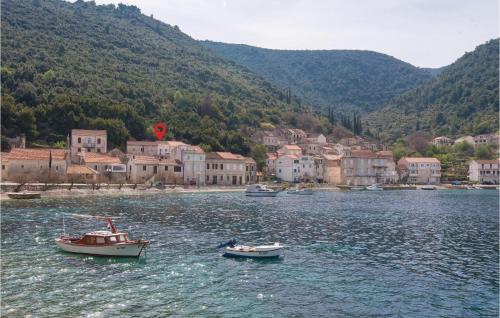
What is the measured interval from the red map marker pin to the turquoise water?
Answer: 65571mm

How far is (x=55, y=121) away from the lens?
328 feet

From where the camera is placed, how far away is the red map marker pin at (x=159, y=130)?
4471 inches

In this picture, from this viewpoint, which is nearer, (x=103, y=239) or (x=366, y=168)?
(x=103, y=239)

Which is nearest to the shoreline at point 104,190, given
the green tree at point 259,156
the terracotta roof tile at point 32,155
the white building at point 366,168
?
the terracotta roof tile at point 32,155

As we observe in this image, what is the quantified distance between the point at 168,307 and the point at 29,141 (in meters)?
81.7

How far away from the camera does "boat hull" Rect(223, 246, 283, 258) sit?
30.6 meters

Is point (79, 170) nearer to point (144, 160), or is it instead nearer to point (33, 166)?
point (33, 166)

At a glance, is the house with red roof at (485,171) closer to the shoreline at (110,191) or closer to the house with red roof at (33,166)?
the shoreline at (110,191)

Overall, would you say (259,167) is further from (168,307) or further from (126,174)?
(168,307)

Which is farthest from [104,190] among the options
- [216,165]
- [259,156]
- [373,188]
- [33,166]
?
[373,188]

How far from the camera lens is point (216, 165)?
103 meters

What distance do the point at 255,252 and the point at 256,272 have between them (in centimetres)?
344

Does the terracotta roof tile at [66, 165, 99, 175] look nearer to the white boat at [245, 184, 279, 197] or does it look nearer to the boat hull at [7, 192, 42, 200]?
the boat hull at [7, 192, 42, 200]

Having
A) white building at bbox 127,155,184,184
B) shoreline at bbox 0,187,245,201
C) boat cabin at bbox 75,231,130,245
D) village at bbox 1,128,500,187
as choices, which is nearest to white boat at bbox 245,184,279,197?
shoreline at bbox 0,187,245,201
